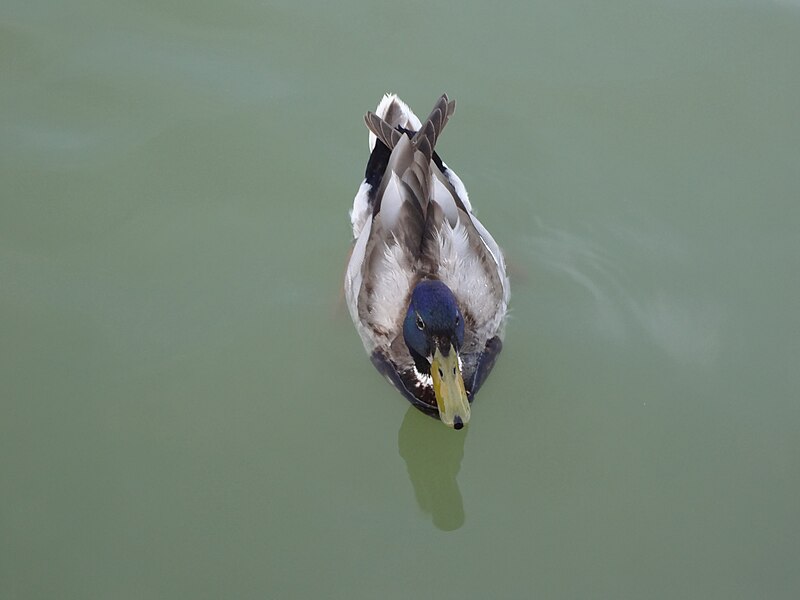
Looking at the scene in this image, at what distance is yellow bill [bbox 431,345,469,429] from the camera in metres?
4.37

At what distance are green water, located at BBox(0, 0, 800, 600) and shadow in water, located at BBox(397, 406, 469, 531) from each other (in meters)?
0.01

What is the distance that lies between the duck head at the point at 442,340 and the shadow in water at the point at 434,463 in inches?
10.7

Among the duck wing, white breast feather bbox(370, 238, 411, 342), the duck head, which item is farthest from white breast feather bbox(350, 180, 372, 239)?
the duck head

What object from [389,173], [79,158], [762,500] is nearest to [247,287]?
[389,173]


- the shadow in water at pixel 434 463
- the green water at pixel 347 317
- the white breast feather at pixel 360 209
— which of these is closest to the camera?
the green water at pixel 347 317

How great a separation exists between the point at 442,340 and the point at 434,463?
0.65 m

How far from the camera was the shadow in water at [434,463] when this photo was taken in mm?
4449

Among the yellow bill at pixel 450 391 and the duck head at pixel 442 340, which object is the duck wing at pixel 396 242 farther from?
the yellow bill at pixel 450 391

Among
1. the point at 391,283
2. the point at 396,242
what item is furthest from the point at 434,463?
the point at 396,242

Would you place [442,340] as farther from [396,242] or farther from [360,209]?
[360,209]

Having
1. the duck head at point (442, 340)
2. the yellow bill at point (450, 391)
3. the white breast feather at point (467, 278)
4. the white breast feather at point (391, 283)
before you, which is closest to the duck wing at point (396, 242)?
the white breast feather at point (391, 283)

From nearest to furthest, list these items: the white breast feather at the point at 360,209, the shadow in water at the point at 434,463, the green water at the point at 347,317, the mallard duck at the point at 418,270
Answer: the green water at the point at 347,317
the shadow in water at the point at 434,463
the mallard duck at the point at 418,270
the white breast feather at the point at 360,209

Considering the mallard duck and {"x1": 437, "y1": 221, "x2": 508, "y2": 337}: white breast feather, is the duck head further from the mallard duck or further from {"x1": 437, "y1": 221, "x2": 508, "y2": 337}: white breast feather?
{"x1": 437, "y1": 221, "x2": 508, "y2": 337}: white breast feather

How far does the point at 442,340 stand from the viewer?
4344mm
